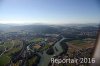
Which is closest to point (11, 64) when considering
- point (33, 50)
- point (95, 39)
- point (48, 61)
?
point (33, 50)

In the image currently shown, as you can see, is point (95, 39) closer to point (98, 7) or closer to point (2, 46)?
point (98, 7)

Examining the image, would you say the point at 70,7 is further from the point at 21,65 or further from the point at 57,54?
the point at 21,65

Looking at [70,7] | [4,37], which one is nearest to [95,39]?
[70,7]

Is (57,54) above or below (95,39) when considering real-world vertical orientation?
below

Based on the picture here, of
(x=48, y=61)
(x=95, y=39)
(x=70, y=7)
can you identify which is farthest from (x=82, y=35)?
(x=48, y=61)

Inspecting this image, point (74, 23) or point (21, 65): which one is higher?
point (74, 23)

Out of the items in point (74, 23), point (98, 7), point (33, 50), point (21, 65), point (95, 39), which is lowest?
point (21, 65)

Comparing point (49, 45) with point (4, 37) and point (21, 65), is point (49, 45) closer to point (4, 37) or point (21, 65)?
point (21, 65)

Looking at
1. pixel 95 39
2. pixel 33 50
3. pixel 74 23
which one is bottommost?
pixel 33 50
